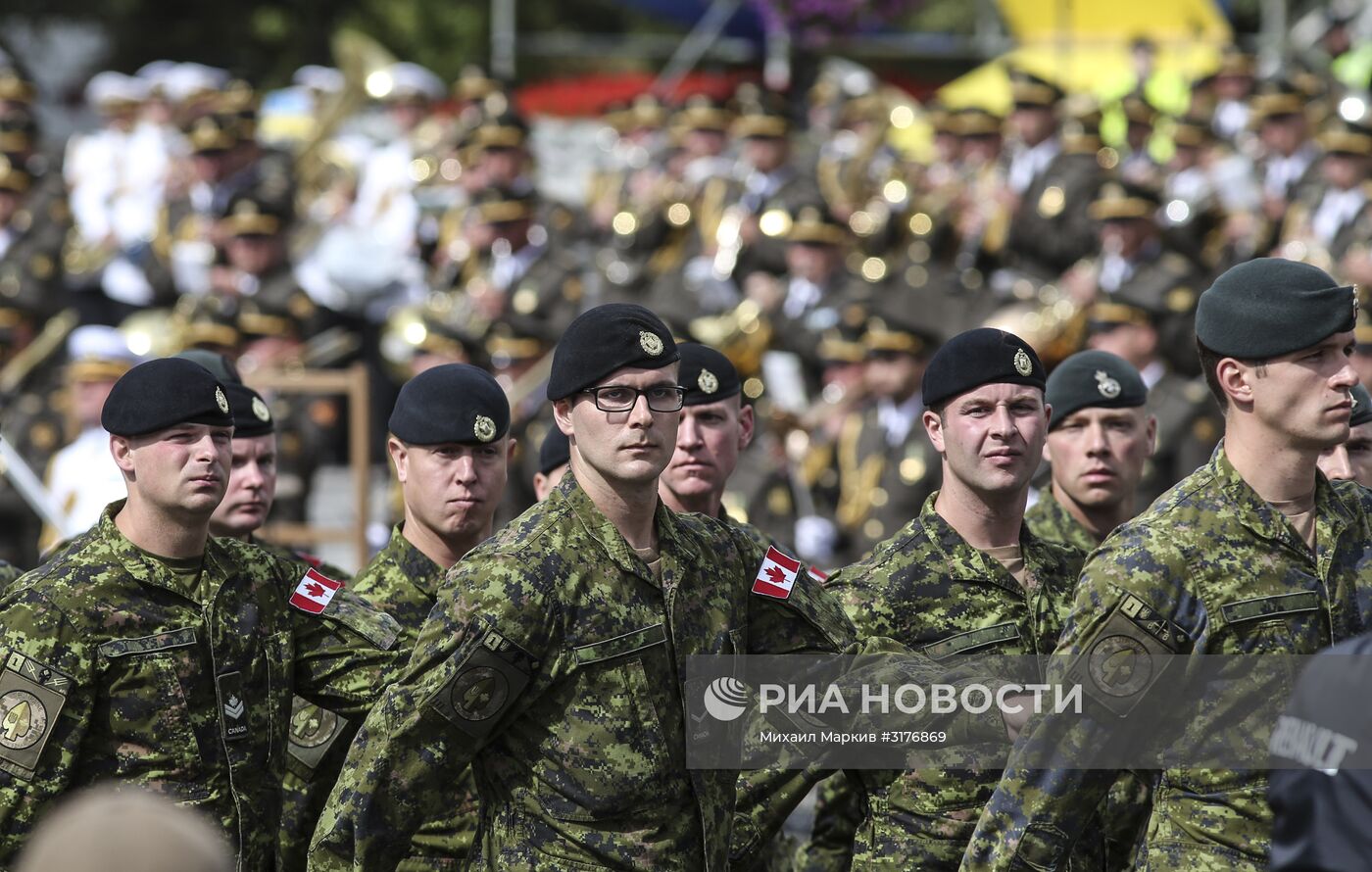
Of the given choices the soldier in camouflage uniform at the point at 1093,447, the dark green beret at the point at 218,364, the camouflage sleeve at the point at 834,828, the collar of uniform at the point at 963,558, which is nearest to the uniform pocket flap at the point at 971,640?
the collar of uniform at the point at 963,558

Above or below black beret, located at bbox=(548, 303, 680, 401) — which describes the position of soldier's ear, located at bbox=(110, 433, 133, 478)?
below

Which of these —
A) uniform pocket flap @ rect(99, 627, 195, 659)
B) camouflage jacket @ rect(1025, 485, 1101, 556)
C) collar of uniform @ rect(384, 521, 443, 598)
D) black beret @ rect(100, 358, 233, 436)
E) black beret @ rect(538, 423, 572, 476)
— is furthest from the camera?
black beret @ rect(538, 423, 572, 476)

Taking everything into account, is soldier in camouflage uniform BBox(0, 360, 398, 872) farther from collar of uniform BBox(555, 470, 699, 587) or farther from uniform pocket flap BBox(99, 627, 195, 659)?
collar of uniform BBox(555, 470, 699, 587)

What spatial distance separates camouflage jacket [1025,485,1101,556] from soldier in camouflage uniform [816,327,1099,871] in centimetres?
93

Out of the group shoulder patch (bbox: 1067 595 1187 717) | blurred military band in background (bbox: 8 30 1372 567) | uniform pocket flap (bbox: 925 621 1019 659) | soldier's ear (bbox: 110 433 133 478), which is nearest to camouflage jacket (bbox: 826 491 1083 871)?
uniform pocket flap (bbox: 925 621 1019 659)

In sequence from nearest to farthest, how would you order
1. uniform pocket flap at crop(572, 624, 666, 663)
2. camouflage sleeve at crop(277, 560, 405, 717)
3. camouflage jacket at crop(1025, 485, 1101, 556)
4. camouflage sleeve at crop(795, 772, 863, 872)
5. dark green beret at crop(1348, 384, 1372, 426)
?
uniform pocket flap at crop(572, 624, 666, 663), camouflage sleeve at crop(277, 560, 405, 717), dark green beret at crop(1348, 384, 1372, 426), camouflage sleeve at crop(795, 772, 863, 872), camouflage jacket at crop(1025, 485, 1101, 556)

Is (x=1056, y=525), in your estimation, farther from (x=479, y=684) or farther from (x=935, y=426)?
(x=479, y=684)

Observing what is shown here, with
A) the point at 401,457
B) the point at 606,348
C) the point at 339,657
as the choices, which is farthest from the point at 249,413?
the point at 606,348

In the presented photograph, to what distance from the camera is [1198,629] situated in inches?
196

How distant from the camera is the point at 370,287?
19.2 meters

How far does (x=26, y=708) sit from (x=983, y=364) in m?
2.83

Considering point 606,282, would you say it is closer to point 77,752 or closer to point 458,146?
point 458,146

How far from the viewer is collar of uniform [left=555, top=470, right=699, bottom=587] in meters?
5.35

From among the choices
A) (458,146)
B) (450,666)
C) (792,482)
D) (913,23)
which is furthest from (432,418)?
(913,23)
